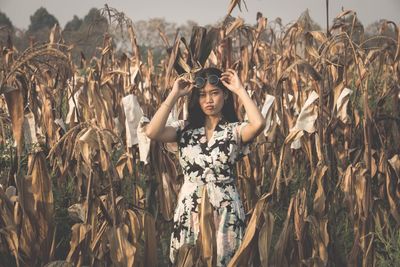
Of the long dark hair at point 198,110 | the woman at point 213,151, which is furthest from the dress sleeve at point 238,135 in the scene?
the long dark hair at point 198,110

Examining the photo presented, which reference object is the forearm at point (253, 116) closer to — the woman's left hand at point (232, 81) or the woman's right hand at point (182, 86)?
the woman's left hand at point (232, 81)

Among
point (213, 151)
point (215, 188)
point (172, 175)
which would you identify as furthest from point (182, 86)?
point (172, 175)

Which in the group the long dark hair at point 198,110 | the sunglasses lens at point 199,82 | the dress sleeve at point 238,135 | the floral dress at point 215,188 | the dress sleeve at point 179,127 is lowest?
the floral dress at point 215,188

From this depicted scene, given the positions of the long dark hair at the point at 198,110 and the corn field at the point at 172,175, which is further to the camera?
the long dark hair at the point at 198,110

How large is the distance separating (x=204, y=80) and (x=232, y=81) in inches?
4.0

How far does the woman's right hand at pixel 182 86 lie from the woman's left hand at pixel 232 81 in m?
0.12

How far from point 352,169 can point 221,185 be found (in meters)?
0.53

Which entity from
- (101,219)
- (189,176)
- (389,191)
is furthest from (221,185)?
(389,191)

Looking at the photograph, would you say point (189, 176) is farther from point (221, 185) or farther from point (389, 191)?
point (389, 191)

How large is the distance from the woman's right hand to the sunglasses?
53 millimetres

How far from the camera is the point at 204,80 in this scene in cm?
220

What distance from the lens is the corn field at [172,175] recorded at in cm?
210

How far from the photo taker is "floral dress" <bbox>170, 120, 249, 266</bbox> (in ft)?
7.17

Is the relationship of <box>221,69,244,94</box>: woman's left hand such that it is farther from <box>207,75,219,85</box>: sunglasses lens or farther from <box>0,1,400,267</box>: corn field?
<box>0,1,400,267</box>: corn field
